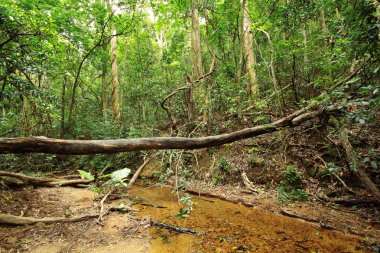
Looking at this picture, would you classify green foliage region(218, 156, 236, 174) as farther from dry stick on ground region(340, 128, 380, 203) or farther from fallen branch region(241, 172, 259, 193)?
dry stick on ground region(340, 128, 380, 203)

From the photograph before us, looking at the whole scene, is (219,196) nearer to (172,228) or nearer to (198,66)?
(172,228)

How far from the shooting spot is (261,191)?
612cm

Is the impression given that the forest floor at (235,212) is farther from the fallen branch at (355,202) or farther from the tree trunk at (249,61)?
the tree trunk at (249,61)

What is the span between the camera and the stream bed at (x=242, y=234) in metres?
3.70

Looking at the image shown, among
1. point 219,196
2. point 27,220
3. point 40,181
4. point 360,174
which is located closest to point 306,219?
point 360,174

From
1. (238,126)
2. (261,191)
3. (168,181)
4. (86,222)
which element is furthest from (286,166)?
(86,222)

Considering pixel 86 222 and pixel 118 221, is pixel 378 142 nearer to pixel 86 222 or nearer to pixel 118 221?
pixel 118 221

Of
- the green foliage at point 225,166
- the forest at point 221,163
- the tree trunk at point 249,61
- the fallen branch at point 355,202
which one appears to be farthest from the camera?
the tree trunk at point 249,61

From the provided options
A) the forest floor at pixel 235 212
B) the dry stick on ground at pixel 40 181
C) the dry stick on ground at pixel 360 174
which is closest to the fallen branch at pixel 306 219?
the forest floor at pixel 235 212

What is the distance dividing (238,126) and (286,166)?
312cm

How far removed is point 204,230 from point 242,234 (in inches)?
30.0

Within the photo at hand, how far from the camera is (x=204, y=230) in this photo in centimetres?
444

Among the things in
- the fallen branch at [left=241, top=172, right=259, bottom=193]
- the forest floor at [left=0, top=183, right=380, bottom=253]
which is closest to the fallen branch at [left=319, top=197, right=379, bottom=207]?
the forest floor at [left=0, top=183, right=380, bottom=253]

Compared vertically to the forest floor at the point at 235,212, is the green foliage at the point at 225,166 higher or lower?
higher
